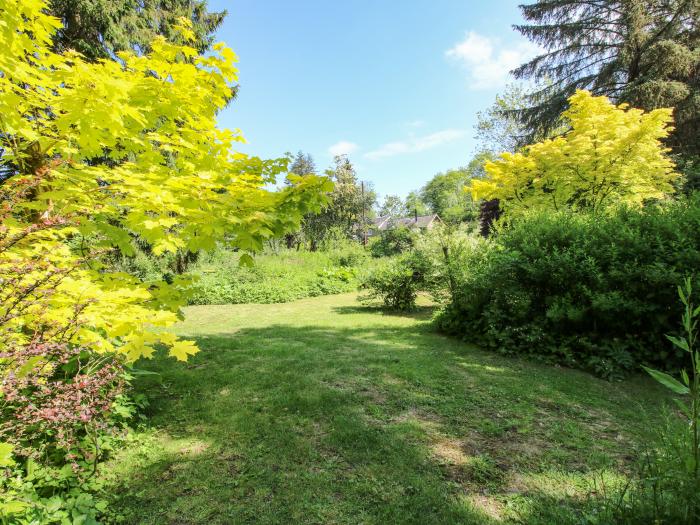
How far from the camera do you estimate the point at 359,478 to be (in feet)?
8.57

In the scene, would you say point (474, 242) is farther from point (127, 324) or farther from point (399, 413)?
point (127, 324)

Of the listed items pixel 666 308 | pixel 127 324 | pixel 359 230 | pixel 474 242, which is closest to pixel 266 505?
pixel 127 324

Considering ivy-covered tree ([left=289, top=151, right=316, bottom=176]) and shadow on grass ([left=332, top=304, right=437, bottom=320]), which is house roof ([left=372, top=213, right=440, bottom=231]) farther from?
shadow on grass ([left=332, top=304, right=437, bottom=320])

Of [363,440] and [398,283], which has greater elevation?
[398,283]

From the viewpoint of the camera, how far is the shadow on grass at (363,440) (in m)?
2.35

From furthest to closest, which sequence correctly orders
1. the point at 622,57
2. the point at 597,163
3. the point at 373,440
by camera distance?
the point at 622,57, the point at 597,163, the point at 373,440

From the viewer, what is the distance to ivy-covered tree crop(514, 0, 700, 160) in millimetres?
11906

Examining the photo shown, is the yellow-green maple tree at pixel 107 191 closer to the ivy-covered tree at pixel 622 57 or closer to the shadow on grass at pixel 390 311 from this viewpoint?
the shadow on grass at pixel 390 311

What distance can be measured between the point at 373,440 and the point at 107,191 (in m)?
3.28

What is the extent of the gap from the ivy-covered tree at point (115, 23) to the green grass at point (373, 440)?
773cm

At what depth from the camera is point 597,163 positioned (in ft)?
26.7

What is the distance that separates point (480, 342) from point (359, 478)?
4150 mm

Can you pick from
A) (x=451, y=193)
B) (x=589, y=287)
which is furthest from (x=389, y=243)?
(x=451, y=193)

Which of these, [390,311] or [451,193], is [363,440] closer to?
[390,311]
